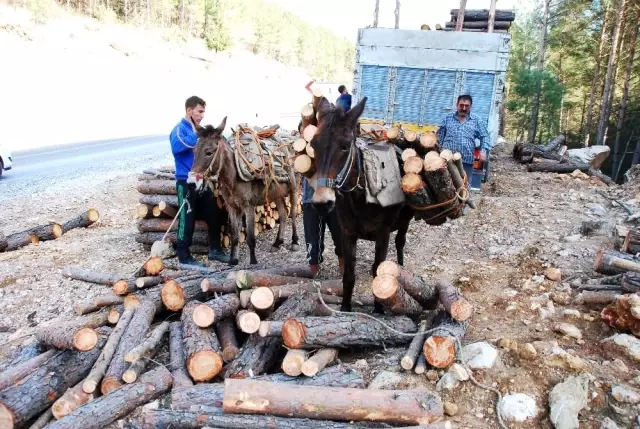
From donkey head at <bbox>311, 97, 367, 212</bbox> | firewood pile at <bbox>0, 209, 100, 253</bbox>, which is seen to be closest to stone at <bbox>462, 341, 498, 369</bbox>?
donkey head at <bbox>311, 97, 367, 212</bbox>

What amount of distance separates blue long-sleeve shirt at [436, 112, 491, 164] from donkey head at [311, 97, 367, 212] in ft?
11.4

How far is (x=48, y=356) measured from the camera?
3441 millimetres

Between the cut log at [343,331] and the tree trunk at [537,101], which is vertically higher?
the tree trunk at [537,101]

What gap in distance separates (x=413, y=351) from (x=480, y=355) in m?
0.51

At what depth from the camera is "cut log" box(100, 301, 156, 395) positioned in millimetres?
3143

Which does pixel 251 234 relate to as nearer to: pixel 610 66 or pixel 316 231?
pixel 316 231

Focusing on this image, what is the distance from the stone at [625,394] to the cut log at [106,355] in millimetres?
3683

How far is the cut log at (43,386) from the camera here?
115 inches

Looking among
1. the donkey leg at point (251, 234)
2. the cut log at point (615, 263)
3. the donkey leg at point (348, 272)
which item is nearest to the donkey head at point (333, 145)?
the donkey leg at point (348, 272)

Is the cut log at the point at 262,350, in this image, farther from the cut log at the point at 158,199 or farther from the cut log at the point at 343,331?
the cut log at the point at 158,199

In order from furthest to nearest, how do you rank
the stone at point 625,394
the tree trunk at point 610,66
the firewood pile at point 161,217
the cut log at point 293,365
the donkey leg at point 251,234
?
1. the tree trunk at point 610,66
2. the firewood pile at point 161,217
3. the donkey leg at point 251,234
4. the cut log at point 293,365
5. the stone at point 625,394

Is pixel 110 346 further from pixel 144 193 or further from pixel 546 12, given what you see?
pixel 546 12

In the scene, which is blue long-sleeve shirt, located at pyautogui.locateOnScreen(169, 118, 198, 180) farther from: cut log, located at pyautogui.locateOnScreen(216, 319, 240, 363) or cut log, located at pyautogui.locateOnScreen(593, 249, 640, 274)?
cut log, located at pyautogui.locateOnScreen(593, 249, 640, 274)

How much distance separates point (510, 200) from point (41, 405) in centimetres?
848
